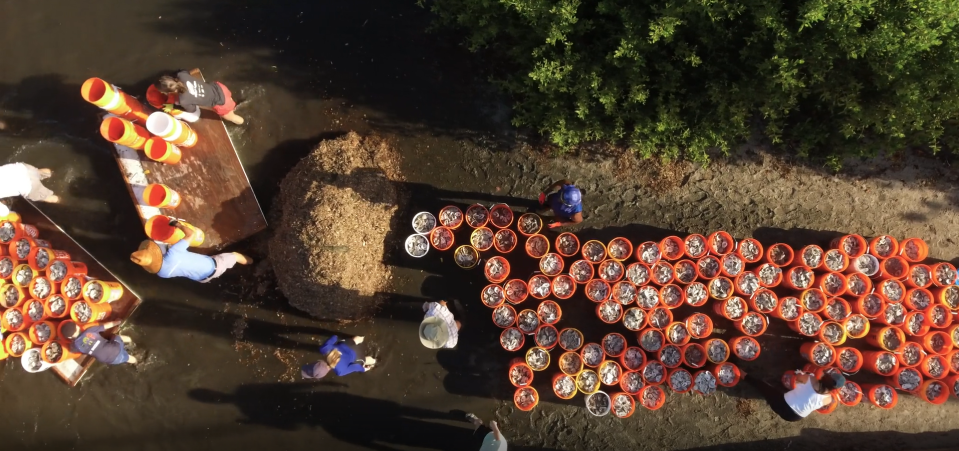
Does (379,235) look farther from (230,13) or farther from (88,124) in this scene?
(88,124)

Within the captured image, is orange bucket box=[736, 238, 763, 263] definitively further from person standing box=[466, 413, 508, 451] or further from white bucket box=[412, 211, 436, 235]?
white bucket box=[412, 211, 436, 235]

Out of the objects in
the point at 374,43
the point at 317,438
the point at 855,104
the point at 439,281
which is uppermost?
the point at 855,104

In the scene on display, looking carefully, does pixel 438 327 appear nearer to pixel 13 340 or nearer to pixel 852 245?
pixel 852 245

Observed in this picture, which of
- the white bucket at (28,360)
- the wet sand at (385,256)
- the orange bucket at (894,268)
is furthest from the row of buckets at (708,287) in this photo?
the white bucket at (28,360)

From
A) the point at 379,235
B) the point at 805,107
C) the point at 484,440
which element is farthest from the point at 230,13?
the point at 805,107

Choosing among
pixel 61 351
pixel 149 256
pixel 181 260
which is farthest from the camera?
pixel 61 351

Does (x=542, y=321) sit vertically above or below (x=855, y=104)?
below

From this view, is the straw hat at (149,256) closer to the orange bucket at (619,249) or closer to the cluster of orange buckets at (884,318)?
the orange bucket at (619,249)

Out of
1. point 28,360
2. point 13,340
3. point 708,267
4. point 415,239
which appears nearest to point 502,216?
point 415,239
